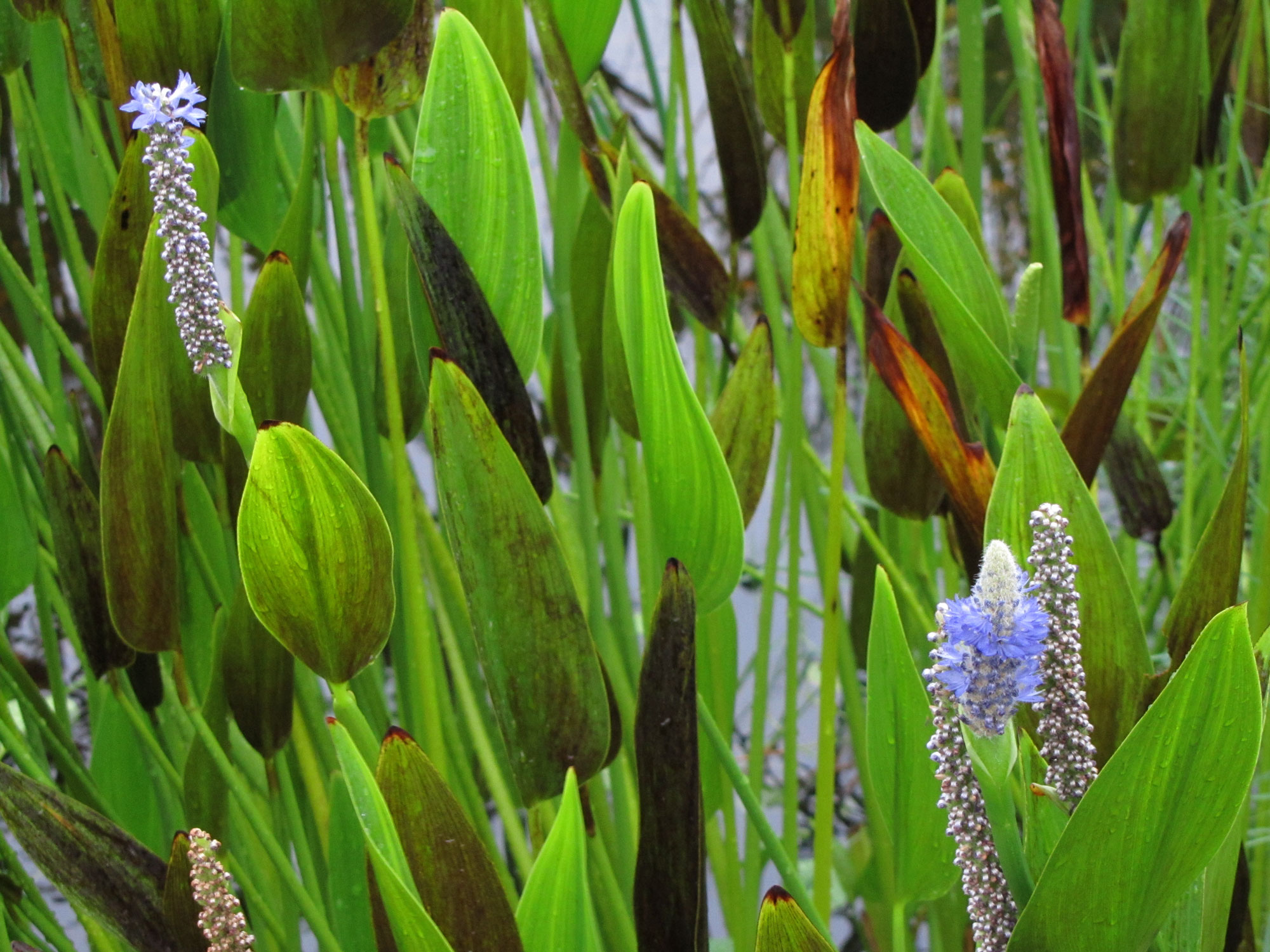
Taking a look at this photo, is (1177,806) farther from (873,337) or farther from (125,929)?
(125,929)

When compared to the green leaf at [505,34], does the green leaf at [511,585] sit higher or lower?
lower

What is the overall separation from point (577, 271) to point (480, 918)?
27cm

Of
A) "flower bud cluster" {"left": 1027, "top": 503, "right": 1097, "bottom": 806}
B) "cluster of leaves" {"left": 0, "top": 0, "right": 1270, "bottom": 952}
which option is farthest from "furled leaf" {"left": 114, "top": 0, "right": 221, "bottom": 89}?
"flower bud cluster" {"left": 1027, "top": 503, "right": 1097, "bottom": 806}

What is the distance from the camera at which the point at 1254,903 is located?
75 cm

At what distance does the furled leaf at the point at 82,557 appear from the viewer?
455 mm

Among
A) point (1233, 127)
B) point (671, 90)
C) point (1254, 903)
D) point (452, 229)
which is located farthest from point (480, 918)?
point (1233, 127)

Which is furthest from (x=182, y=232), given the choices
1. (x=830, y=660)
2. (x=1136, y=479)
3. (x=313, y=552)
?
(x=1136, y=479)

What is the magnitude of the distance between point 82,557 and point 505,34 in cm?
24

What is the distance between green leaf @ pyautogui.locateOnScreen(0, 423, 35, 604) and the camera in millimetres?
499

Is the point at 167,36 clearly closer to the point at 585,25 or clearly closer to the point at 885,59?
the point at 585,25

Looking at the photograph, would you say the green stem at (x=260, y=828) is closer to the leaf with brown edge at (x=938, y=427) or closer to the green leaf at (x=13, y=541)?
the green leaf at (x=13, y=541)

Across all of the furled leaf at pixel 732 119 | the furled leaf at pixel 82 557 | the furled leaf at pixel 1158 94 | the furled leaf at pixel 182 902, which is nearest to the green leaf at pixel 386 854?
the furled leaf at pixel 182 902

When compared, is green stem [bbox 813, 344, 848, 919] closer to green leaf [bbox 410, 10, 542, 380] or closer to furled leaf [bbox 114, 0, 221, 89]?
green leaf [bbox 410, 10, 542, 380]

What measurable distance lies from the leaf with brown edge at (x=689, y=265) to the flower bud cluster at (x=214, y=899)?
0.94 ft
